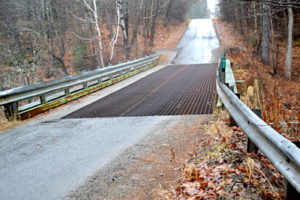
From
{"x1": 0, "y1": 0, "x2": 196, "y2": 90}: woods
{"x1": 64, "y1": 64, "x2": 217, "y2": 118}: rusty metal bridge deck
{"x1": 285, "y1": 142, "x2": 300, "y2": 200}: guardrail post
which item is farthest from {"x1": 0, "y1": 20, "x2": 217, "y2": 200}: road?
{"x1": 0, "y1": 0, "x2": 196, "y2": 90}: woods

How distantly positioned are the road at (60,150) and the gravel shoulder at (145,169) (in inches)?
7.7

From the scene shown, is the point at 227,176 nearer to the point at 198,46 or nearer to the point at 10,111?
the point at 10,111

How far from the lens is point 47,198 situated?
3.66 meters

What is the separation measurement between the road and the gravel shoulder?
19 centimetres

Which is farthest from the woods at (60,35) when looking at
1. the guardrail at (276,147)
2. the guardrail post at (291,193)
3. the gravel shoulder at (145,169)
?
the guardrail post at (291,193)

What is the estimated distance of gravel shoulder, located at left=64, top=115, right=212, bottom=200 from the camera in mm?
3719

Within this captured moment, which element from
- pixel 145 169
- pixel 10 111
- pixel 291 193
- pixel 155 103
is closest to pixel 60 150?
pixel 145 169

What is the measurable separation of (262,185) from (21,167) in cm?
368

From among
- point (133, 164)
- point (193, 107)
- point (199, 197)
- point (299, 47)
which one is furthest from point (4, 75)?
point (299, 47)

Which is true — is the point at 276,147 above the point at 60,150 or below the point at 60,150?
above

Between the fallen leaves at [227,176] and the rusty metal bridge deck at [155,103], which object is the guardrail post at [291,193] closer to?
the fallen leaves at [227,176]

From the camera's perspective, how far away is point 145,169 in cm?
439

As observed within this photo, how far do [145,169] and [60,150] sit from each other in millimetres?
1932

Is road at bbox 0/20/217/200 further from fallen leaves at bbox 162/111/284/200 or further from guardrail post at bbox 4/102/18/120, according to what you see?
fallen leaves at bbox 162/111/284/200
